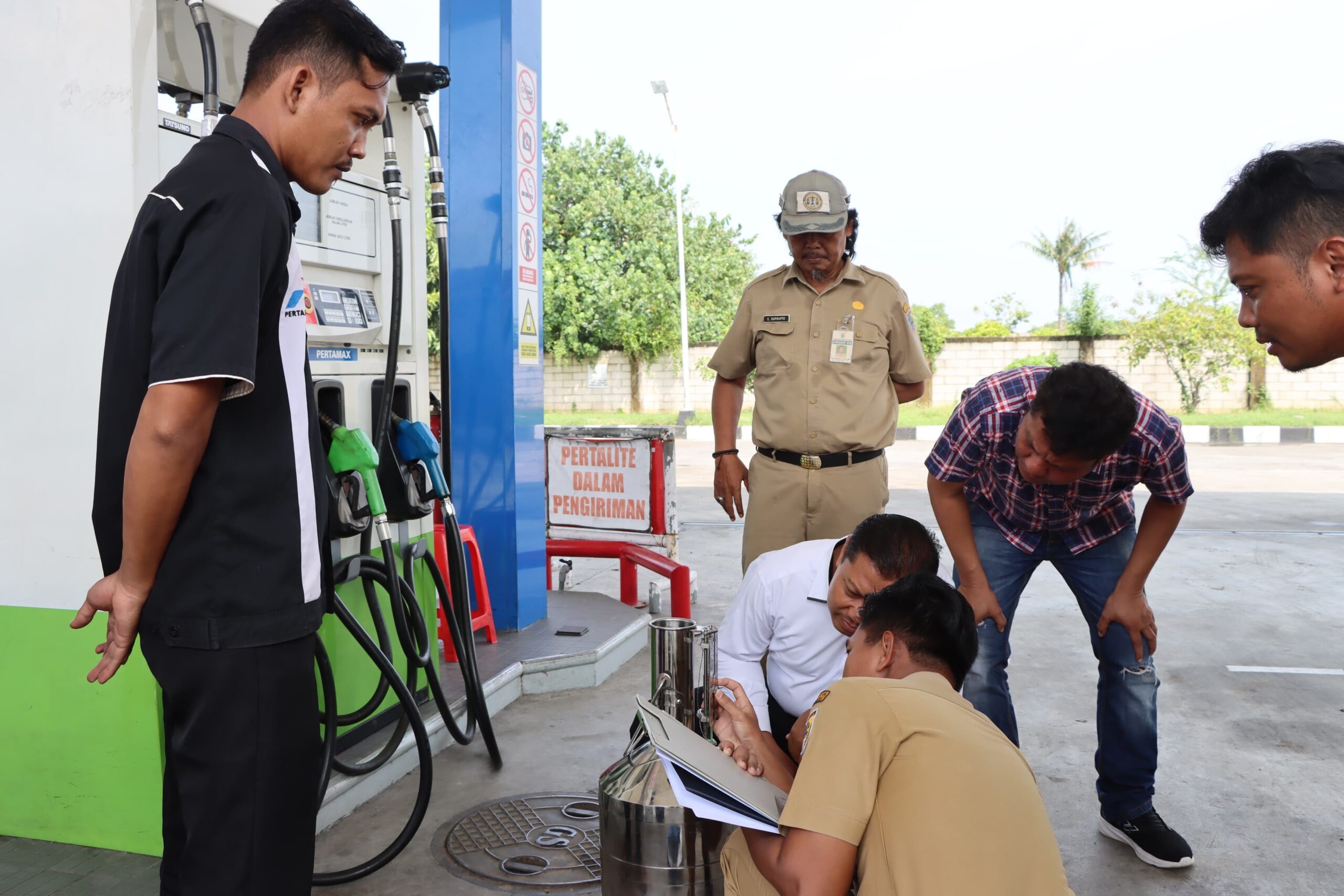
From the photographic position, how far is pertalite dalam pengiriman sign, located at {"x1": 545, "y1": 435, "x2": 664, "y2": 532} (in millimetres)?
6105

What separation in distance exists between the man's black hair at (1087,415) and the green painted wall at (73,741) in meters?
2.37

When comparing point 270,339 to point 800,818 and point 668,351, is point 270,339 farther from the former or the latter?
point 668,351

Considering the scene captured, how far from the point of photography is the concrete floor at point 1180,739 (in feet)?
9.64

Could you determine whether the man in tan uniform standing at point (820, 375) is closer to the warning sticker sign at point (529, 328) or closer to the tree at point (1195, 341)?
the warning sticker sign at point (529, 328)

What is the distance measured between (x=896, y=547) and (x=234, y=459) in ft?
4.52

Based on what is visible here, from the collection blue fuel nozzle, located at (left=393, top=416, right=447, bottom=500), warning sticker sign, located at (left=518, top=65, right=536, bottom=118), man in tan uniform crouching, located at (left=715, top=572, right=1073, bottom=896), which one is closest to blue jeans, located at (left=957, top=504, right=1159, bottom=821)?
man in tan uniform crouching, located at (left=715, top=572, right=1073, bottom=896)

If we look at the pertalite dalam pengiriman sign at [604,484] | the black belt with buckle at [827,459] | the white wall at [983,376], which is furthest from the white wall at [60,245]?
the white wall at [983,376]

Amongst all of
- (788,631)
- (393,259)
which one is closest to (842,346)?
(788,631)

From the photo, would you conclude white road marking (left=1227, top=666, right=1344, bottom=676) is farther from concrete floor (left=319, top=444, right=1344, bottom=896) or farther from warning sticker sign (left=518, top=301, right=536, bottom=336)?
warning sticker sign (left=518, top=301, right=536, bottom=336)

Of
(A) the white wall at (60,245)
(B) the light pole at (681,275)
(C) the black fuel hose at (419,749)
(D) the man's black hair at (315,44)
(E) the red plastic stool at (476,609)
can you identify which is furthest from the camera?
(B) the light pole at (681,275)

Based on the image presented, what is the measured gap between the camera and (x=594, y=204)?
28.6m

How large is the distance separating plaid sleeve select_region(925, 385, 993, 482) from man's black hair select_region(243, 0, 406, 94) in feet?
5.97

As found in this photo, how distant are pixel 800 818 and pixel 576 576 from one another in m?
5.82

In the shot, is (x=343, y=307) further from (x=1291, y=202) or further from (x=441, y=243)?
(x=1291, y=202)
